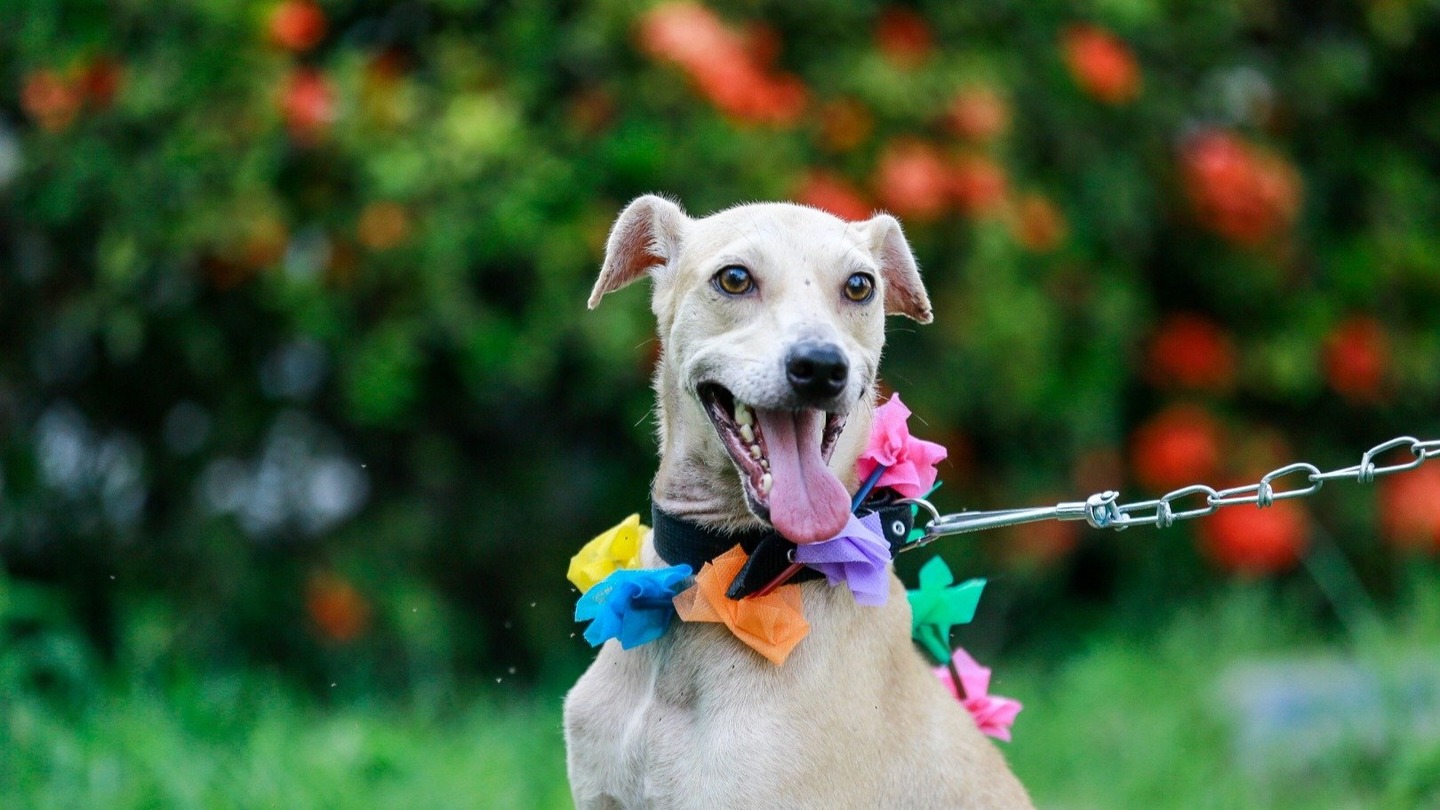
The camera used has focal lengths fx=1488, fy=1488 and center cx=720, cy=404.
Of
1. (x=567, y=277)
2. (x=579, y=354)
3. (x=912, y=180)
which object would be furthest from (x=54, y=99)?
Result: (x=912, y=180)

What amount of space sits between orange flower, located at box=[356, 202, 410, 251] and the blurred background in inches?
0.7

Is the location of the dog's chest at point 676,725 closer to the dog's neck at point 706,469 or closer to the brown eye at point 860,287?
the dog's neck at point 706,469

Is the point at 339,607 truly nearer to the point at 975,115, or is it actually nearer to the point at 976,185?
the point at 976,185

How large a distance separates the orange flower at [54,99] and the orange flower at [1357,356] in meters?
6.28

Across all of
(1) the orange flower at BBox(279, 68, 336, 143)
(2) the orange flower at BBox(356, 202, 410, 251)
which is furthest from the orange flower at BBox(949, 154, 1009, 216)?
(1) the orange flower at BBox(279, 68, 336, 143)

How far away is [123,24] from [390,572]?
2.56 metres

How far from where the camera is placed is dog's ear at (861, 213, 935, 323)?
358cm

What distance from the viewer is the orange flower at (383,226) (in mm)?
5918

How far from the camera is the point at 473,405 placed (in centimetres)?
691

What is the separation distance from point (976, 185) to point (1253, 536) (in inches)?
101

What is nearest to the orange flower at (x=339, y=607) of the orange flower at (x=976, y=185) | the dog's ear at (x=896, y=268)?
the orange flower at (x=976, y=185)

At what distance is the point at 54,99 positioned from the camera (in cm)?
606

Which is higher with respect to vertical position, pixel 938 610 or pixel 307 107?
pixel 938 610

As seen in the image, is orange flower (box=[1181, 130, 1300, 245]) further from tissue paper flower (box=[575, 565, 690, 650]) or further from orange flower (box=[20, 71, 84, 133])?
tissue paper flower (box=[575, 565, 690, 650])
